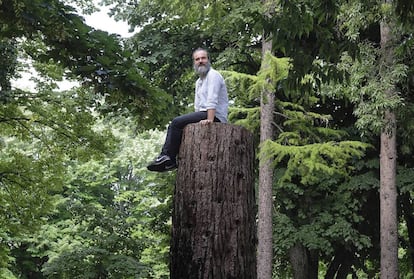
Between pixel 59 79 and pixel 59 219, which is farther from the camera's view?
pixel 59 219

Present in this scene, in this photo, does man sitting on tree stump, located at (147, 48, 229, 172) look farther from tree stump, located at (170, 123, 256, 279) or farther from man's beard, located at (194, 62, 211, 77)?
tree stump, located at (170, 123, 256, 279)

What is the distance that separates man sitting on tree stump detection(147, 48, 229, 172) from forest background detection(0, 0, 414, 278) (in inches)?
103

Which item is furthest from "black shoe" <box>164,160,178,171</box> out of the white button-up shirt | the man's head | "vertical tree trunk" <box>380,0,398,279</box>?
"vertical tree trunk" <box>380,0,398,279</box>

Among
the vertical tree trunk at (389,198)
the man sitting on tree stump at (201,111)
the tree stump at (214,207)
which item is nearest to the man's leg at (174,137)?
the man sitting on tree stump at (201,111)

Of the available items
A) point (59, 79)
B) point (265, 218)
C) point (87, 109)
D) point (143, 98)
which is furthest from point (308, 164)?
point (59, 79)

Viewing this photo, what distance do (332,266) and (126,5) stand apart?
954 centimetres

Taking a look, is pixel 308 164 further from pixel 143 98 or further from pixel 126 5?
pixel 126 5

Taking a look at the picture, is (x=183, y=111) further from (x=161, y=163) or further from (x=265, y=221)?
(x=161, y=163)

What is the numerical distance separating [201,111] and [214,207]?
99 centimetres

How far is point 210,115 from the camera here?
4.50 meters

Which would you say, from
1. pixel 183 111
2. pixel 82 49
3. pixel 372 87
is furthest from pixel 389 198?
pixel 82 49

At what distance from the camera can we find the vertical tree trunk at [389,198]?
11320mm

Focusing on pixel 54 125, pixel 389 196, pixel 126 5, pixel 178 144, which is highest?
pixel 126 5

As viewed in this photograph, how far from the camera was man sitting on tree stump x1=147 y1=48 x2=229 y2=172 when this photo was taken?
452 centimetres
